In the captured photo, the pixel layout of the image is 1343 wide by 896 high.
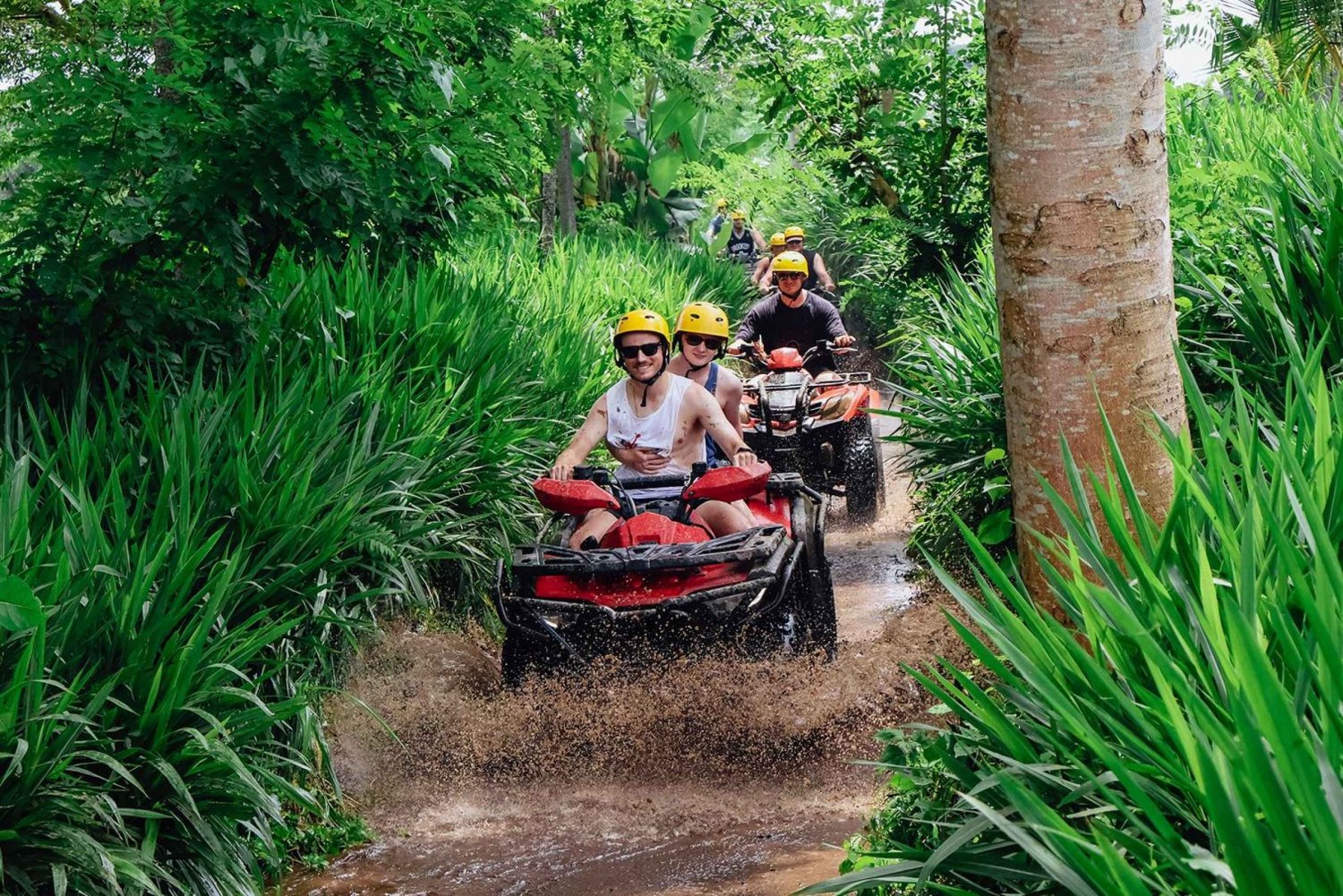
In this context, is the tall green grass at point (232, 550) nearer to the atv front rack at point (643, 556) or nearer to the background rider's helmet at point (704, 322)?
the atv front rack at point (643, 556)

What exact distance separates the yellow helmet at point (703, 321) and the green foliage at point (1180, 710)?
4.94 meters

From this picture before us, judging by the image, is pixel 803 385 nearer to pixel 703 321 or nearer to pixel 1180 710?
pixel 703 321

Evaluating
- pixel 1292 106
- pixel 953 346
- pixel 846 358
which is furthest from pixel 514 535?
pixel 846 358

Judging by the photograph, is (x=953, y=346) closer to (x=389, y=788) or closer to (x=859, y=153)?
(x=389, y=788)

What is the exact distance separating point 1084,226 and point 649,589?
2.36 meters

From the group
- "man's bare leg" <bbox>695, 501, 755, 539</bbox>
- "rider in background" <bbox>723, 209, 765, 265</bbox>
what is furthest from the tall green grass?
"rider in background" <bbox>723, 209, 765, 265</bbox>

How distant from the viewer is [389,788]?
17.7 feet

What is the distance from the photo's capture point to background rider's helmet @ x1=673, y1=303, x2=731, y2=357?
27.9 feet

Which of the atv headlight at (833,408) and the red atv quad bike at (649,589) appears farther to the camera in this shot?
the atv headlight at (833,408)

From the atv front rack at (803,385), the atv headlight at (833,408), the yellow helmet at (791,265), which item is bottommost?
the atv headlight at (833,408)

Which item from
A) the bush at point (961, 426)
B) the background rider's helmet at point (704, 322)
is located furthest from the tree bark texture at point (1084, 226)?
the background rider's helmet at point (704, 322)

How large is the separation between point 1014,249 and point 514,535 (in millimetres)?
3892

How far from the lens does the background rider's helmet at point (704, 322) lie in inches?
335

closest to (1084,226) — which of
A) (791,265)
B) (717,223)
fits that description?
(791,265)
